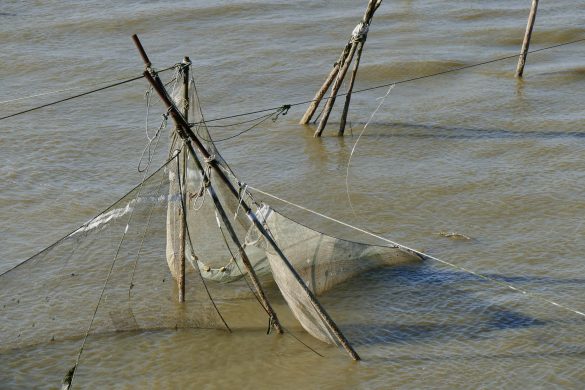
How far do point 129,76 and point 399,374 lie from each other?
6.00m

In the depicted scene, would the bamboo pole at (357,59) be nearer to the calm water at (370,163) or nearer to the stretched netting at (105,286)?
the calm water at (370,163)

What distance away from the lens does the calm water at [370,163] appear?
561cm

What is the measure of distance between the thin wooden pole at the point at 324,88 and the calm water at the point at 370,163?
0.12m

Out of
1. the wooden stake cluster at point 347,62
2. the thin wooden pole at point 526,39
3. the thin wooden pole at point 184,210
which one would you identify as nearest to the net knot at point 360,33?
the wooden stake cluster at point 347,62

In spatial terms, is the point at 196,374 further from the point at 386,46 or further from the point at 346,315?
the point at 386,46

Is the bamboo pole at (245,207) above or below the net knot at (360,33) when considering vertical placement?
below

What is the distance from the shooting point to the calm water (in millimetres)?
5609

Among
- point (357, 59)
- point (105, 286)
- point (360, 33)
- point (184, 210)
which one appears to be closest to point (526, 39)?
point (357, 59)

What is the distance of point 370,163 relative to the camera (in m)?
8.41

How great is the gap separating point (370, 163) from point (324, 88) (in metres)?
0.77

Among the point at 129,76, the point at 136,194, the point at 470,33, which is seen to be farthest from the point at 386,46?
the point at 136,194

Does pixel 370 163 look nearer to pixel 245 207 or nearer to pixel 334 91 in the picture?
pixel 334 91

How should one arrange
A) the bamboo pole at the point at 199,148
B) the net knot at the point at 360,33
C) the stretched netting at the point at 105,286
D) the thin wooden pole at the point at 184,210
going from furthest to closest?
the net knot at the point at 360,33, the thin wooden pole at the point at 184,210, the stretched netting at the point at 105,286, the bamboo pole at the point at 199,148

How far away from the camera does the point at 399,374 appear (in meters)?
5.47
